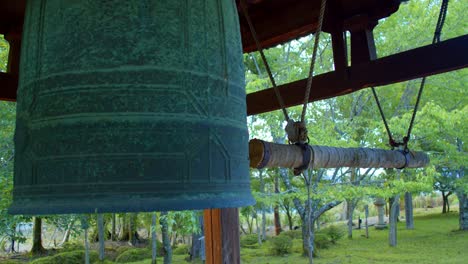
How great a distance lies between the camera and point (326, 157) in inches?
82.1

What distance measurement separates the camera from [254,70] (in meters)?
11.8

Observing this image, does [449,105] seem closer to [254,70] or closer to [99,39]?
[254,70]

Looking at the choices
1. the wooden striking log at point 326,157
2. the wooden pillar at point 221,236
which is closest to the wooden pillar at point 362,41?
the wooden striking log at point 326,157

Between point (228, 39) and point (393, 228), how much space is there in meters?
12.5

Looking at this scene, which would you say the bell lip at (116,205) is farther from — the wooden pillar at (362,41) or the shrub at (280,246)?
the shrub at (280,246)

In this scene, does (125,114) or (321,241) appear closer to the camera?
(125,114)

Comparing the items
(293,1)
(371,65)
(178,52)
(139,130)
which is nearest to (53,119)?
(139,130)

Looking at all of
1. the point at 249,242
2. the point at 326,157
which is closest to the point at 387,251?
the point at 249,242

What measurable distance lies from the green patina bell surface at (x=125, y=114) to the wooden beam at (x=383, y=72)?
62.0 inches

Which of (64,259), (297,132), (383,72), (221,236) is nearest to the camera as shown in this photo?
(297,132)

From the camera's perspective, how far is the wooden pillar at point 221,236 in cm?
306

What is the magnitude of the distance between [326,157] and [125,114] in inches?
55.5

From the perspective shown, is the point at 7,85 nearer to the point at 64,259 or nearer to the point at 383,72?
the point at 383,72

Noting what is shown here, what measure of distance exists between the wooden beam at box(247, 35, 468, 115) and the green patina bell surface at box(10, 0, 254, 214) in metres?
1.58
